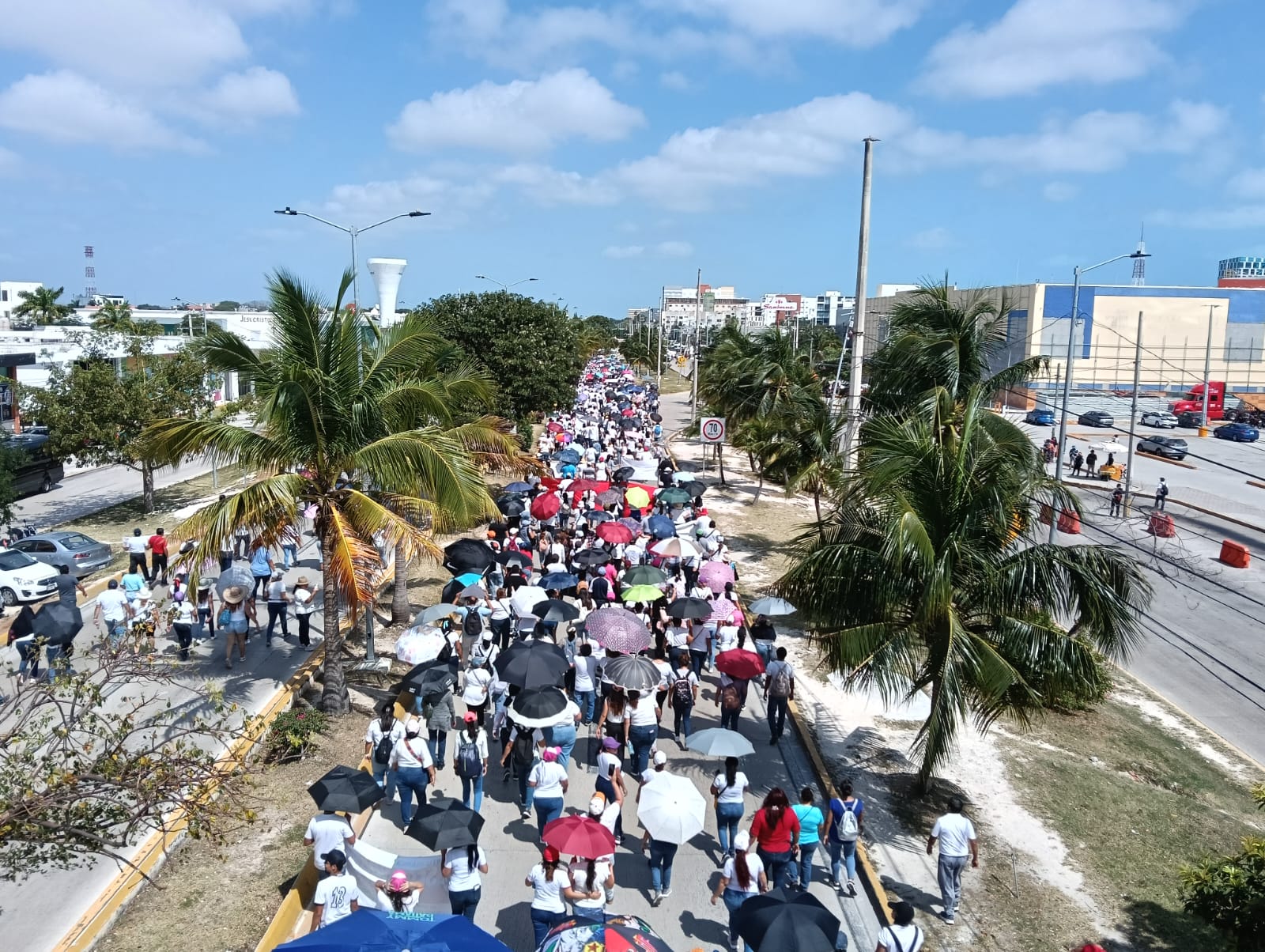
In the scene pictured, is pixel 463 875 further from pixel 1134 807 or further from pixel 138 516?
pixel 138 516

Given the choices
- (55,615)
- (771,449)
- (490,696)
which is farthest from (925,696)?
(771,449)

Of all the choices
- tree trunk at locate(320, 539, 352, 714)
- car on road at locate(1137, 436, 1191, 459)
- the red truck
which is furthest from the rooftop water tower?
the red truck

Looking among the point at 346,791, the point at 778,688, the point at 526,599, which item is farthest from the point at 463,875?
the point at 526,599

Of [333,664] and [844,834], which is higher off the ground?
[333,664]

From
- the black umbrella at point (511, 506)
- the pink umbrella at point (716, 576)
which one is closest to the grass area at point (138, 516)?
the black umbrella at point (511, 506)

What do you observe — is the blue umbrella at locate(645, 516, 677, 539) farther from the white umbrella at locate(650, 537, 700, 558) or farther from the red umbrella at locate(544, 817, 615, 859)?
the red umbrella at locate(544, 817, 615, 859)

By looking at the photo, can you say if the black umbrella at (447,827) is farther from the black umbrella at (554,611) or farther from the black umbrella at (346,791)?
the black umbrella at (554,611)

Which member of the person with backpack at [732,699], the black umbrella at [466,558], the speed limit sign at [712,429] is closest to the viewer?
the person with backpack at [732,699]
